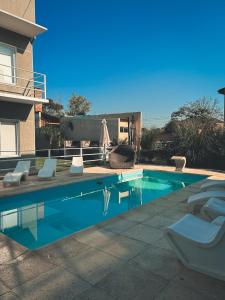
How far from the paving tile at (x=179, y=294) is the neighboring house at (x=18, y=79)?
9069 mm

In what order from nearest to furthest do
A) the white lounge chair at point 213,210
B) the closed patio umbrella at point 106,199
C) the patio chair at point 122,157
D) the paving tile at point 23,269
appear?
the paving tile at point 23,269, the white lounge chair at point 213,210, the closed patio umbrella at point 106,199, the patio chair at point 122,157

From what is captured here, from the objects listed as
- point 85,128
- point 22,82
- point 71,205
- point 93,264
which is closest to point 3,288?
point 93,264

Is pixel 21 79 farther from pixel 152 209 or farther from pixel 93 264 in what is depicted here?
pixel 93 264

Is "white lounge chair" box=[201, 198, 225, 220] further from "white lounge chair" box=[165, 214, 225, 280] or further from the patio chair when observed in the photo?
the patio chair

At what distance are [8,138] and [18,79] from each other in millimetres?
2651

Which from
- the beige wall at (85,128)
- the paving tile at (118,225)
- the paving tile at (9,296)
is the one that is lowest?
the paving tile at (9,296)

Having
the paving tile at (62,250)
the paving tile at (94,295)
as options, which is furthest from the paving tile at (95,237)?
the paving tile at (94,295)

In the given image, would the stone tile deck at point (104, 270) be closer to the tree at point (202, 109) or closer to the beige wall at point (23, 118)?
the beige wall at point (23, 118)

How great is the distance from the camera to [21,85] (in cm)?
1097

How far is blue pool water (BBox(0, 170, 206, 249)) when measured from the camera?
210 inches

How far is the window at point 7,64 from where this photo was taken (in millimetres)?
10266

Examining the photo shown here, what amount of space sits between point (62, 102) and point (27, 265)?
1462 inches

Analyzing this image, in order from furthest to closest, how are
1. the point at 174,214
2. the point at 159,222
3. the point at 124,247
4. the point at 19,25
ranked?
the point at 19,25 < the point at 174,214 < the point at 159,222 < the point at 124,247

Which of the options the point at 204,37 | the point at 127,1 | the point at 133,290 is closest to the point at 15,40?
the point at 127,1
